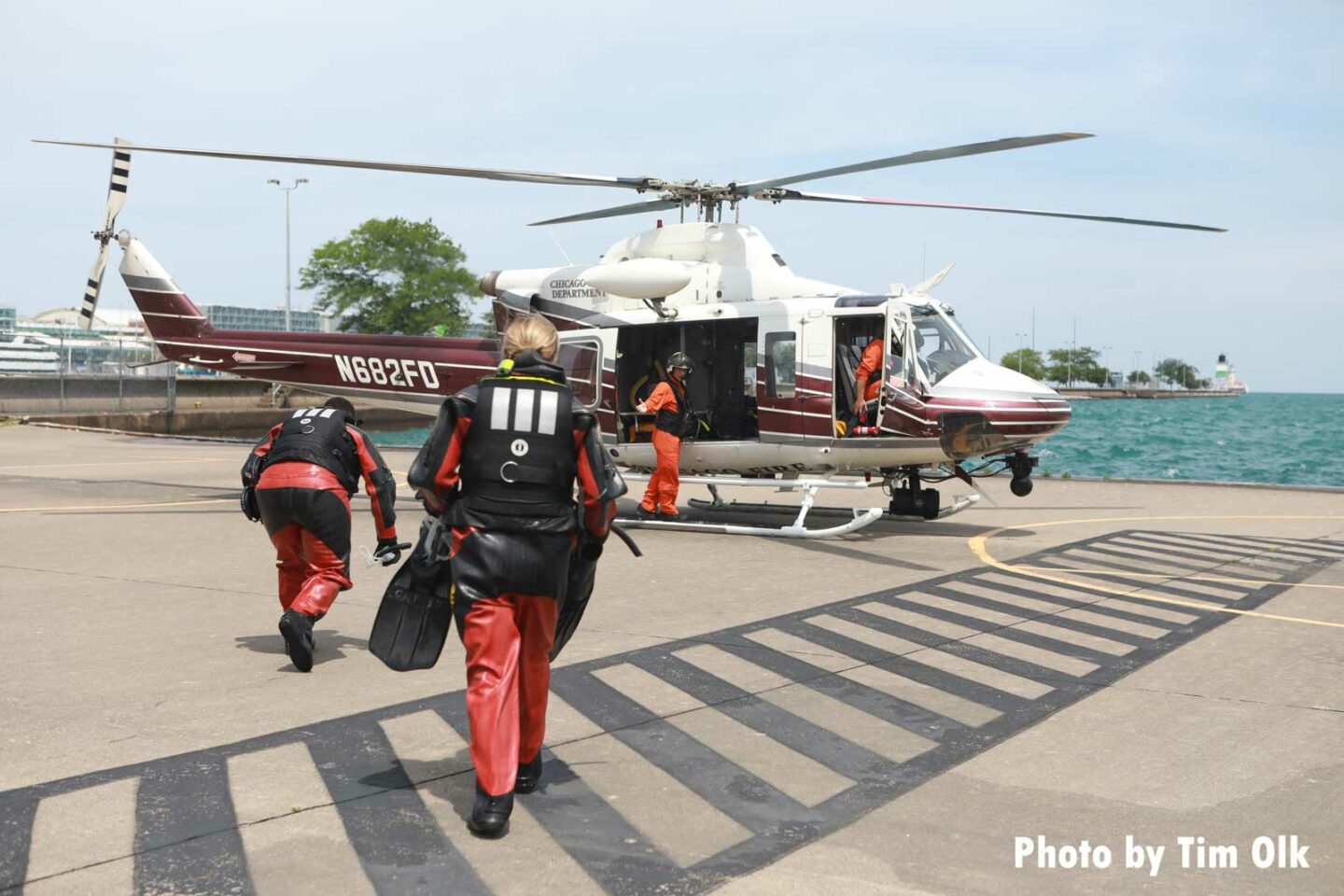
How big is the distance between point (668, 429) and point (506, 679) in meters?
9.84

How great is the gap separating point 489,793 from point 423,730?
1.50 meters

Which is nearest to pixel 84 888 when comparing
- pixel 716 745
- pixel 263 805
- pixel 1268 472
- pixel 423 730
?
pixel 263 805

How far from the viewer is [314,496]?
25.3 feet

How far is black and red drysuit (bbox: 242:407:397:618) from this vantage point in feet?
25.3

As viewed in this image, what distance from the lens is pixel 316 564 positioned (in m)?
7.82

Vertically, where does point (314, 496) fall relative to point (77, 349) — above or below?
below

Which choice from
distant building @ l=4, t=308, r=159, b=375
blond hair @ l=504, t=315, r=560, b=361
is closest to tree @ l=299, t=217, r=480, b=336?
distant building @ l=4, t=308, r=159, b=375

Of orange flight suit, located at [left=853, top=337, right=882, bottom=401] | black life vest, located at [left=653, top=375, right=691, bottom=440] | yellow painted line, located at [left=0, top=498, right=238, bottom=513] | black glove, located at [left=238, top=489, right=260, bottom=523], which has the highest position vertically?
orange flight suit, located at [left=853, top=337, right=882, bottom=401]

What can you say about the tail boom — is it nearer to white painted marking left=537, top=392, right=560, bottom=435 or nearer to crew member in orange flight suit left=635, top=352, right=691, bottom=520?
crew member in orange flight suit left=635, top=352, right=691, bottom=520

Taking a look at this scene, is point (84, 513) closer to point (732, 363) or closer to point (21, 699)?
point (732, 363)

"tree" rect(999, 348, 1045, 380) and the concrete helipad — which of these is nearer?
the concrete helipad

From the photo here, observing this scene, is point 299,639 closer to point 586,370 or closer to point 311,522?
point 311,522

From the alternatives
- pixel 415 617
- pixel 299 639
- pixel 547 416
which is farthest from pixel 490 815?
pixel 299 639

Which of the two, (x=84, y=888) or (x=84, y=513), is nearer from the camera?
(x=84, y=888)
